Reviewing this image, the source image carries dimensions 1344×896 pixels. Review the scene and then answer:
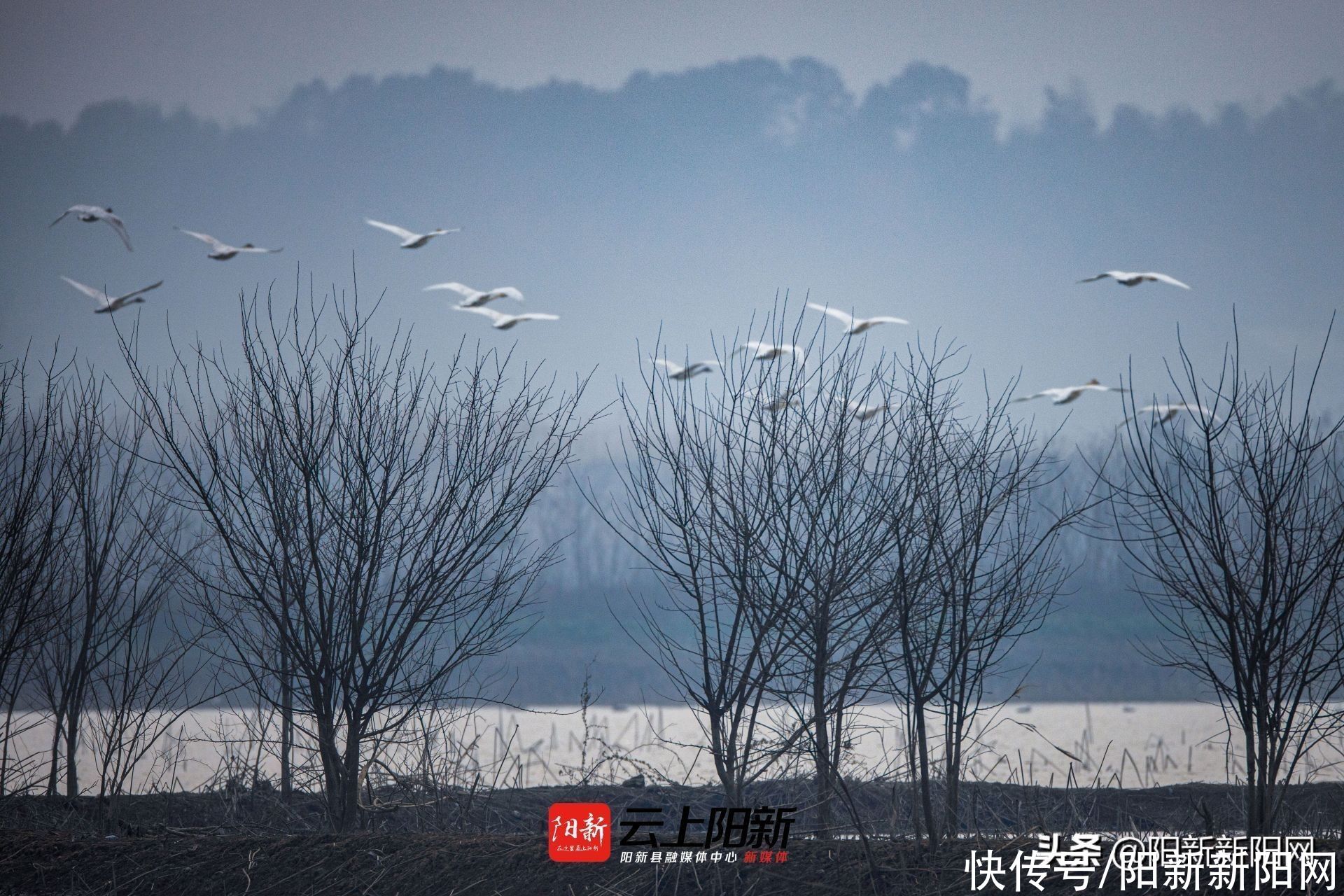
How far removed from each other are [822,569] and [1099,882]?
7.01 feet

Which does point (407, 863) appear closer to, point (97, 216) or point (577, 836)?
point (577, 836)

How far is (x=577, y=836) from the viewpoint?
222 inches

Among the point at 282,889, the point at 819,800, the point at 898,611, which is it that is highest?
the point at 898,611

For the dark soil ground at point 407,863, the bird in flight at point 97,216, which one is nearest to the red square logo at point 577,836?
the dark soil ground at point 407,863

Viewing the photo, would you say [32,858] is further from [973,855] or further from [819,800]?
[973,855]

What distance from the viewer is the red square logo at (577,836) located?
556 centimetres

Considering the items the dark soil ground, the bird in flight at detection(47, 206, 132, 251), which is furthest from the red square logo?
the bird in flight at detection(47, 206, 132, 251)

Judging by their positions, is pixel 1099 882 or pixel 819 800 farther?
pixel 819 800

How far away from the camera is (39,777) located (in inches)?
341

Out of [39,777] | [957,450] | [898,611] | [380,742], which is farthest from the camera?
[39,777]

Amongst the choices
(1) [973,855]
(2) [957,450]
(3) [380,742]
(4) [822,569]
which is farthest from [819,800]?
(3) [380,742]

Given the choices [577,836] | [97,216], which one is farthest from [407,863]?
[97,216]

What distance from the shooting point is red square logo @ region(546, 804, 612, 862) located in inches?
219

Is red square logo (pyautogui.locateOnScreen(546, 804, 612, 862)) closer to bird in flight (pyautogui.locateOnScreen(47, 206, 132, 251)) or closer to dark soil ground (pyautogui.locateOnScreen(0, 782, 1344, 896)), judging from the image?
dark soil ground (pyautogui.locateOnScreen(0, 782, 1344, 896))
